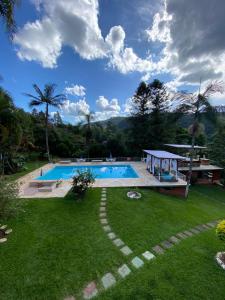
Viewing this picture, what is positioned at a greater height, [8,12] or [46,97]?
[46,97]

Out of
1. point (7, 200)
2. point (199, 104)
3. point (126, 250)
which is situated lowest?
point (126, 250)

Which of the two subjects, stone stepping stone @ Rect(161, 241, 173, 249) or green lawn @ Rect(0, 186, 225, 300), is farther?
stone stepping stone @ Rect(161, 241, 173, 249)

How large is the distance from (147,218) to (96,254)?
2.99m

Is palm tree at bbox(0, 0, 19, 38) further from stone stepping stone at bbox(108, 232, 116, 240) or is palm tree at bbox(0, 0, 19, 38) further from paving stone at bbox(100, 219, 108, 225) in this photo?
paving stone at bbox(100, 219, 108, 225)

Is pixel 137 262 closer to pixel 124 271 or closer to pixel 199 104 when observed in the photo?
pixel 124 271

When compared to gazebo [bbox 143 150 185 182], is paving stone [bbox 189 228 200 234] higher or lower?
lower

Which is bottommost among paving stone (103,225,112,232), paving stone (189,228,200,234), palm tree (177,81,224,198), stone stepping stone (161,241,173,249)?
paving stone (189,228,200,234)

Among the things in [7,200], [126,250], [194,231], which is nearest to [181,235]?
[194,231]

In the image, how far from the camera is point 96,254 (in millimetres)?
4711

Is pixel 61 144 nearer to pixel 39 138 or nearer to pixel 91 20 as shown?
pixel 39 138

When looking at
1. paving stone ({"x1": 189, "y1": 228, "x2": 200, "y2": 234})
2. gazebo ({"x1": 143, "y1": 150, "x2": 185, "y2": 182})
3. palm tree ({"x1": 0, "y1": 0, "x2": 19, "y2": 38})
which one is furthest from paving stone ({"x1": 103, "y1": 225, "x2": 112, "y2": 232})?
gazebo ({"x1": 143, "y1": 150, "x2": 185, "y2": 182})

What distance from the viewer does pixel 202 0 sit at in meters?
7.50

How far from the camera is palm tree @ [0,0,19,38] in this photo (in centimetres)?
313

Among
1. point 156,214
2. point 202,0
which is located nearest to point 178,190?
point 156,214
